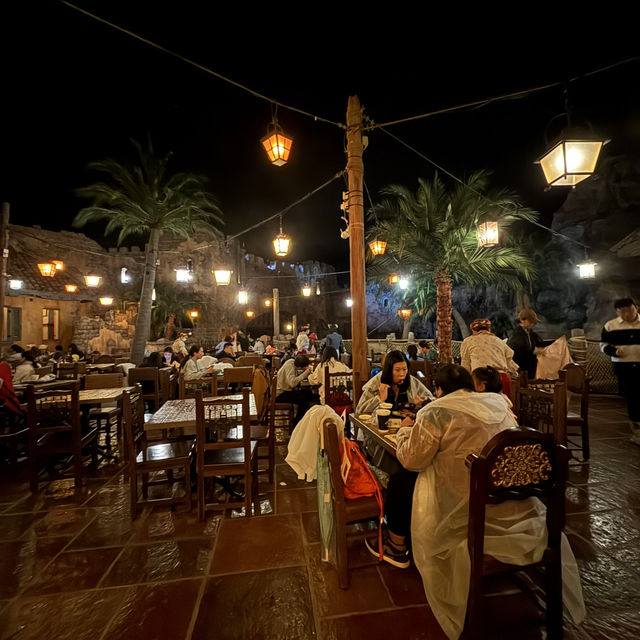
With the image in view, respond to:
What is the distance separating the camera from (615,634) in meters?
1.98

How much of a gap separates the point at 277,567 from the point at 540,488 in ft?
6.85

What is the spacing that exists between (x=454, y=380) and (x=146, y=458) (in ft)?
10.8

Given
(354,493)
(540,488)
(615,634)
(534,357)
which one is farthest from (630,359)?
(354,493)

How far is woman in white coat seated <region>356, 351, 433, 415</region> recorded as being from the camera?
3.75 m

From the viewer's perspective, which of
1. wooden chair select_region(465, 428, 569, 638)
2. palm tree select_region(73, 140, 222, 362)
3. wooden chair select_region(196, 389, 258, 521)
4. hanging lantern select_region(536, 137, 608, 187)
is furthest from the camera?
palm tree select_region(73, 140, 222, 362)

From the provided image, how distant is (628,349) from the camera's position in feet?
15.8

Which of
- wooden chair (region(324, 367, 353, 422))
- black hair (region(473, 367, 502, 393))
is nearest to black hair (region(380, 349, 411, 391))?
black hair (region(473, 367, 502, 393))

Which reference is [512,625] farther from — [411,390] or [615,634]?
[411,390]

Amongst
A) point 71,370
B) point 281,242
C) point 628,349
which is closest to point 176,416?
point 281,242

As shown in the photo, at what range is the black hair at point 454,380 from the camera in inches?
94.7

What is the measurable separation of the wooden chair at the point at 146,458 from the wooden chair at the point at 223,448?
29cm

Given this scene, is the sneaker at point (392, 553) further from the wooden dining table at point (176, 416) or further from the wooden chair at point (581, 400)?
the wooden chair at point (581, 400)

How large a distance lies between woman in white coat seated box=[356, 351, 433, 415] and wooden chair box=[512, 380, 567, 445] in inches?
46.9

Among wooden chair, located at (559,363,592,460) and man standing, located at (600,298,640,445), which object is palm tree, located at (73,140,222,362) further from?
man standing, located at (600,298,640,445)
